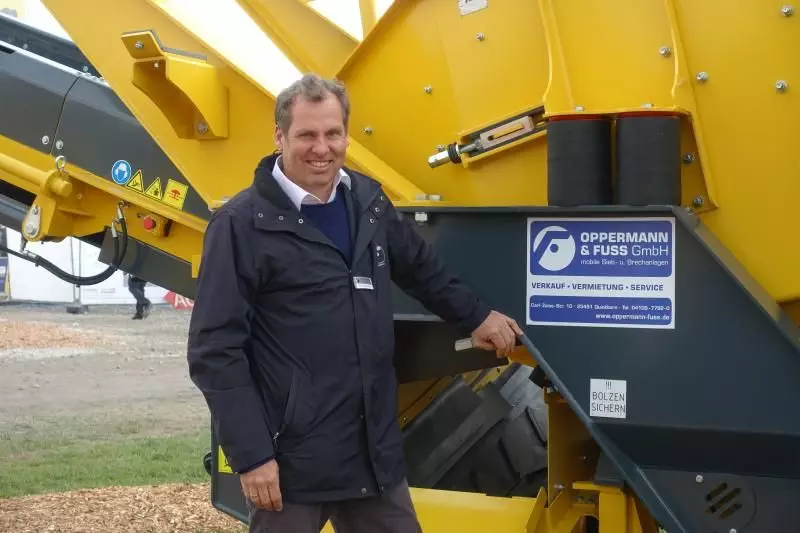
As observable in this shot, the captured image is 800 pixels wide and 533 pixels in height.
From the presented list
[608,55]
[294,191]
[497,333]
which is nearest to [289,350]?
[294,191]

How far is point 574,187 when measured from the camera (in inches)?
113

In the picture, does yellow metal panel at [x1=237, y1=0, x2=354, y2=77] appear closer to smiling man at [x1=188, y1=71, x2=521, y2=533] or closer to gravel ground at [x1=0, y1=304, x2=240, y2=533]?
smiling man at [x1=188, y1=71, x2=521, y2=533]

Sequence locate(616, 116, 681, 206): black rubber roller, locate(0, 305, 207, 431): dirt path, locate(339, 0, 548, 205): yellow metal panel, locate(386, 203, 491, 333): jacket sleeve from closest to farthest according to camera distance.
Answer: locate(616, 116, 681, 206): black rubber roller < locate(386, 203, 491, 333): jacket sleeve < locate(339, 0, 548, 205): yellow metal panel < locate(0, 305, 207, 431): dirt path

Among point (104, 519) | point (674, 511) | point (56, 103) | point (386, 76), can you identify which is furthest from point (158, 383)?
point (674, 511)

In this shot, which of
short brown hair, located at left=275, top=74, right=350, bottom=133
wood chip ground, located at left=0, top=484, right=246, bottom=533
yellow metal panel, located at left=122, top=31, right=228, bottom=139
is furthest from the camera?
wood chip ground, located at left=0, top=484, right=246, bottom=533

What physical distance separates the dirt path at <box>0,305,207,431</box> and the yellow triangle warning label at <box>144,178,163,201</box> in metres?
4.71

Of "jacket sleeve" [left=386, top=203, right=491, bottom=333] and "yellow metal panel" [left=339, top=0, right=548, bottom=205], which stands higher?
"yellow metal panel" [left=339, top=0, right=548, bottom=205]

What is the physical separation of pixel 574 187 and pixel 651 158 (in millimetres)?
218

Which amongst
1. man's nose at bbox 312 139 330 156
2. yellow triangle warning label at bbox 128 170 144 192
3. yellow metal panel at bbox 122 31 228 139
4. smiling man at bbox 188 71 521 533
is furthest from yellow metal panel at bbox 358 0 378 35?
man's nose at bbox 312 139 330 156

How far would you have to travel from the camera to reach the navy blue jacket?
2.53m

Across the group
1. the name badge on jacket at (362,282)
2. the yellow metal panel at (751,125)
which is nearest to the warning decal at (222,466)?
the name badge on jacket at (362,282)

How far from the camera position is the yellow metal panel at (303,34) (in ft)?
12.6

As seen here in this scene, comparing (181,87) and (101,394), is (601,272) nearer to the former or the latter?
(181,87)

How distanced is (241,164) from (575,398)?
4.74 ft
